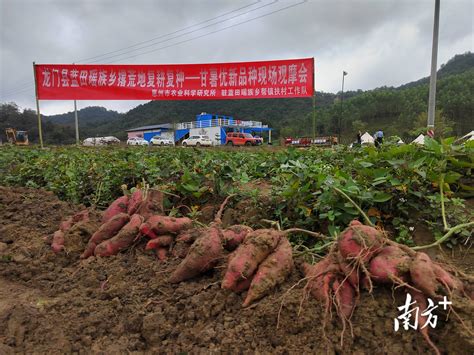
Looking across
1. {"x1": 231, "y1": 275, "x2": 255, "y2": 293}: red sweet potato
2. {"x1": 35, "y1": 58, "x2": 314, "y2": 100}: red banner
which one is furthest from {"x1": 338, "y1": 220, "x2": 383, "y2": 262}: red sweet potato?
{"x1": 35, "y1": 58, "x2": 314, "y2": 100}: red banner

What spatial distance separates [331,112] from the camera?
54.2 m

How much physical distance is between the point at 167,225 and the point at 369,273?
4.18 feet

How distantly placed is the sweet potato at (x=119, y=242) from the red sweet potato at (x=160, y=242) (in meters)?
0.17

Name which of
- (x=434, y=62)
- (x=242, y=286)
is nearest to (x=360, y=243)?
(x=242, y=286)

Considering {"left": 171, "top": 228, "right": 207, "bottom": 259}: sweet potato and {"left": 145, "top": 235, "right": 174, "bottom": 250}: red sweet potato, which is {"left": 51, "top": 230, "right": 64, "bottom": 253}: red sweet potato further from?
{"left": 171, "top": 228, "right": 207, "bottom": 259}: sweet potato

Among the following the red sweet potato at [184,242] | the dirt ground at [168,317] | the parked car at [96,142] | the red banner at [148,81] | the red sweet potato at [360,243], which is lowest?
the dirt ground at [168,317]

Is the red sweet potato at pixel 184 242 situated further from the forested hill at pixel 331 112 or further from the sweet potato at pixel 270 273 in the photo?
the forested hill at pixel 331 112

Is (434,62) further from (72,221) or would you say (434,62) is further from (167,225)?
(72,221)

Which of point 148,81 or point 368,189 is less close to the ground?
point 148,81

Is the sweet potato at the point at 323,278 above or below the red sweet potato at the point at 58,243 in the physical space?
above

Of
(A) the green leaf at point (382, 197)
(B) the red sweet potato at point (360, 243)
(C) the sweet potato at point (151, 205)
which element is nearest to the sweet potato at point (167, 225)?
(C) the sweet potato at point (151, 205)

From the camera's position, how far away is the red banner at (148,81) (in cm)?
1009

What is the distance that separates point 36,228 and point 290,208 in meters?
2.24

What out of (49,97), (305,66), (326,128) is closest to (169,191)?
(305,66)
